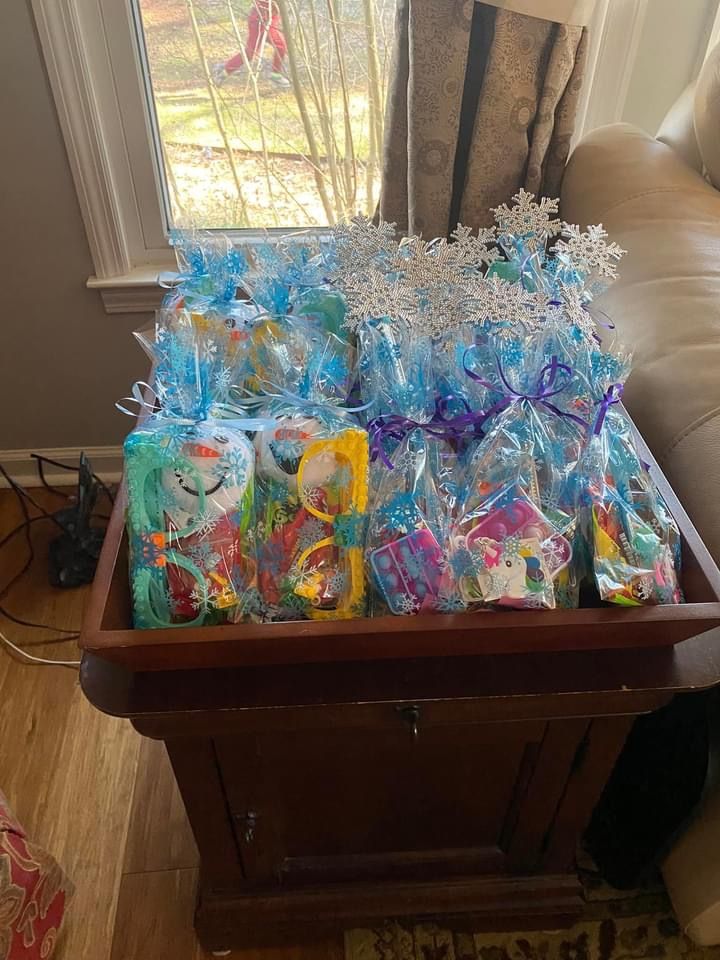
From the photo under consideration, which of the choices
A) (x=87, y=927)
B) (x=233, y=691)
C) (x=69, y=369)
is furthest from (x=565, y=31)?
(x=87, y=927)

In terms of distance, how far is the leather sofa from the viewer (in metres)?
0.89

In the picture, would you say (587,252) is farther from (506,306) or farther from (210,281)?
(210,281)

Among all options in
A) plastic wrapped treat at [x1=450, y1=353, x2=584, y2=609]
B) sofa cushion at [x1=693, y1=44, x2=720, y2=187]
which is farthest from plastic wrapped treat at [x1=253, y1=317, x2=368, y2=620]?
sofa cushion at [x1=693, y1=44, x2=720, y2=187]

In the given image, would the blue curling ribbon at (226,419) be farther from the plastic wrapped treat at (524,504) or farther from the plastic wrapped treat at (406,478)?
the plastic wrapped treat at (524,504)

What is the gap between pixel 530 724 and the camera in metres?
0.85

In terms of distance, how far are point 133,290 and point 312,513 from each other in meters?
1.04

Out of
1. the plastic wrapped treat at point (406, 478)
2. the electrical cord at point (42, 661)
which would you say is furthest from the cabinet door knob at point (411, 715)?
the electrical cord at point (42, 661)

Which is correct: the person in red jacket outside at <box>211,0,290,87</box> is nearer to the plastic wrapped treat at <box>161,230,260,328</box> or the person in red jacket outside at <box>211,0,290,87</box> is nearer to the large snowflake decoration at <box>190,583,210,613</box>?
the plastic wrapped treat at <box>161,230,260,328</box>

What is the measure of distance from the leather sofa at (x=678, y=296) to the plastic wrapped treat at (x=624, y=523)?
76 mm

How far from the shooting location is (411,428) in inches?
32.4

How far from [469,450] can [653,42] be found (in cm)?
109

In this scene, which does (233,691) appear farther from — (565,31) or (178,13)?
(178,13)

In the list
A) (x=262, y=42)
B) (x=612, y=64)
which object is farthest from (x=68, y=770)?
(x=612, y=64)

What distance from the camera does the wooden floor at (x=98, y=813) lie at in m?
1.15
